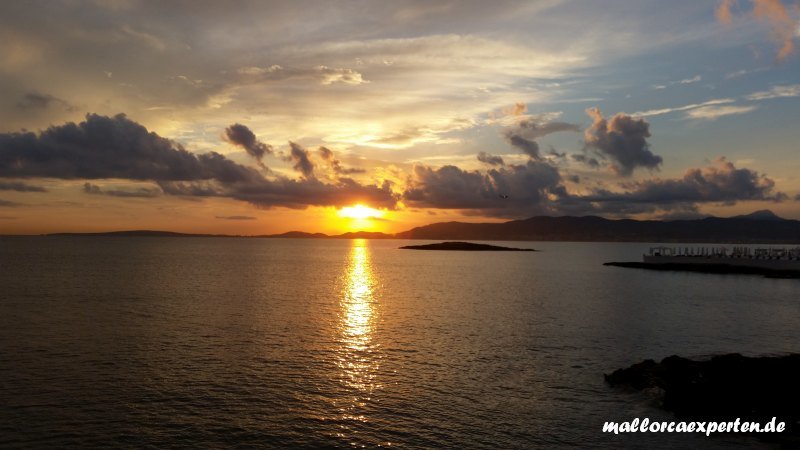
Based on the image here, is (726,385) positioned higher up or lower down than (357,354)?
higher up

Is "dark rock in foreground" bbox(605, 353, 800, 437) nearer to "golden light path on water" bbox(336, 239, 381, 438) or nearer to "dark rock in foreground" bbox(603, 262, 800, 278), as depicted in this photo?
"golden light path on water" bbox(336, 239, 381, 438)

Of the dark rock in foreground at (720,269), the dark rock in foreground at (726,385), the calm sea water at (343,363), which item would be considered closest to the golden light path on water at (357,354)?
the calm sea water at (343,363)

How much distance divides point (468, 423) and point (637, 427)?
8987 mm

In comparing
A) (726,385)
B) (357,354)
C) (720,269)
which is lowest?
(720,269)

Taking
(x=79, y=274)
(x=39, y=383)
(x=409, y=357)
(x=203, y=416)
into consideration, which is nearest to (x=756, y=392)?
(x=409, y=357)

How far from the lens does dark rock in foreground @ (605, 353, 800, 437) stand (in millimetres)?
29406

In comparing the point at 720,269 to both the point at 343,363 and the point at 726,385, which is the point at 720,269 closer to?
the point at 726,385

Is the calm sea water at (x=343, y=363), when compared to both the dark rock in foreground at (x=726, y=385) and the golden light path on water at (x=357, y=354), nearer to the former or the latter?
the golden light path on water at (x=357, y=354)

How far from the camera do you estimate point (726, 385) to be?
103 feet

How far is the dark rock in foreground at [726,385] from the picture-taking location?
29.4 metres

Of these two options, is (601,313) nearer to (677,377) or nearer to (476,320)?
(476,320)

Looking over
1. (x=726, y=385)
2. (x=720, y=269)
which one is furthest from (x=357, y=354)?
(x=720, y=269)

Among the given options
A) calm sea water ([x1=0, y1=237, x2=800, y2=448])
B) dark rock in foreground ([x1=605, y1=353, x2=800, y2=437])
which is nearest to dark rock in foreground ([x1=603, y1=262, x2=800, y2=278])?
calm sea water ([x1=0, y1=237, x2=800, y2=448])

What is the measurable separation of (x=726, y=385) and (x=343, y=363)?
25555 millimetres
